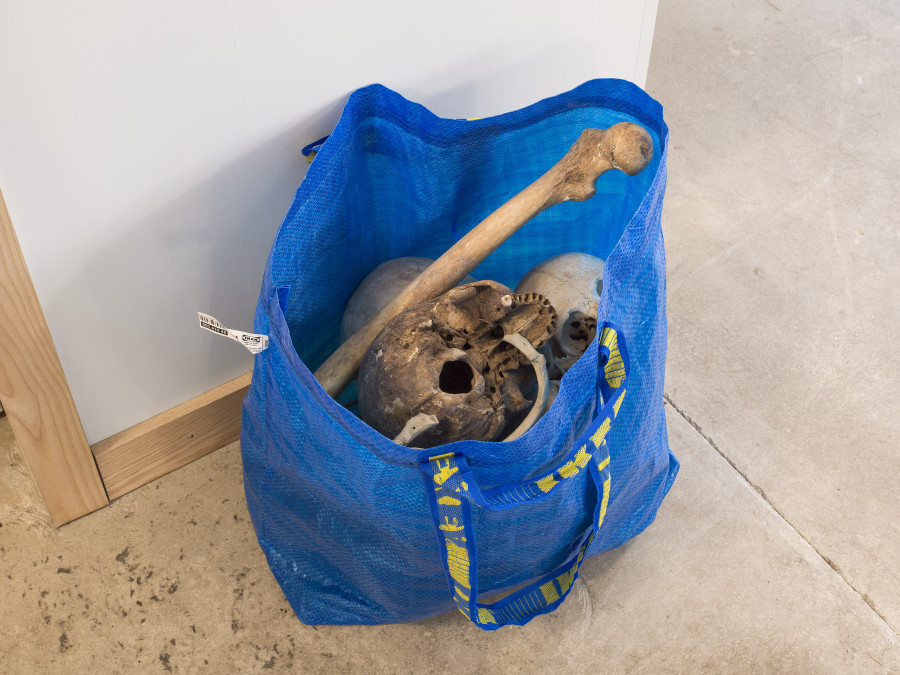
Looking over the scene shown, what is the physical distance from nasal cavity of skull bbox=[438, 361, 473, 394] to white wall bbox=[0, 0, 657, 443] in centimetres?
39

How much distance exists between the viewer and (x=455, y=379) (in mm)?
1156

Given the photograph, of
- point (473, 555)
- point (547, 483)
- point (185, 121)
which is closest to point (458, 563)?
point (473, 555)

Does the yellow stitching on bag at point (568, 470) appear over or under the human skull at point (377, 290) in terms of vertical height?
over

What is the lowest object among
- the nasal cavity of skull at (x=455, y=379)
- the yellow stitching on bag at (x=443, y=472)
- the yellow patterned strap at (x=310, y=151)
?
the nasal cavity of skull at (x=455, y=379)

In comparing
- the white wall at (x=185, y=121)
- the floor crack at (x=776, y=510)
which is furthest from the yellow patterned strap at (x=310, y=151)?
the floor crack at (x=776, y=510)

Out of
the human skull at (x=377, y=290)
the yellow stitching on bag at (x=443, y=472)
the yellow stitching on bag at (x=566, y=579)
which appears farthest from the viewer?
the human skull at (x=377, y=290)

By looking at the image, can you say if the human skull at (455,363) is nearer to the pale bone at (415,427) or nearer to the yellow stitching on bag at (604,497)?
the pale bone at (415,427)

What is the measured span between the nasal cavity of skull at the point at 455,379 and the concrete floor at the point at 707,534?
0.39 meters

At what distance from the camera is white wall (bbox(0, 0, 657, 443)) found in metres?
1.02

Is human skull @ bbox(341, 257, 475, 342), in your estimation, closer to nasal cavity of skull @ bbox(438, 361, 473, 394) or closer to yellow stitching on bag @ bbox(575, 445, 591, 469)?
nasal cavity of skull @ bbox(438, 361, 473, 394)

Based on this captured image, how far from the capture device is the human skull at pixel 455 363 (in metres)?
1.09

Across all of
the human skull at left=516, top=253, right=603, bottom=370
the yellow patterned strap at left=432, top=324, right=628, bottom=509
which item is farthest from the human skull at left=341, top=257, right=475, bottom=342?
the yellow patterned strap at left=432, top=324, right=628, bottom=509

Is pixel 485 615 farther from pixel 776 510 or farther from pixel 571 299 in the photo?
pixel 776 510

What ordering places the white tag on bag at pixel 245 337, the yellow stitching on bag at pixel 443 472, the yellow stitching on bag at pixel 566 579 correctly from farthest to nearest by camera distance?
the yellow stitching on bag at pixel 566 579, the white tag on bag at pixel 245 337, the yellow stitching on bag at pixel 443 472
